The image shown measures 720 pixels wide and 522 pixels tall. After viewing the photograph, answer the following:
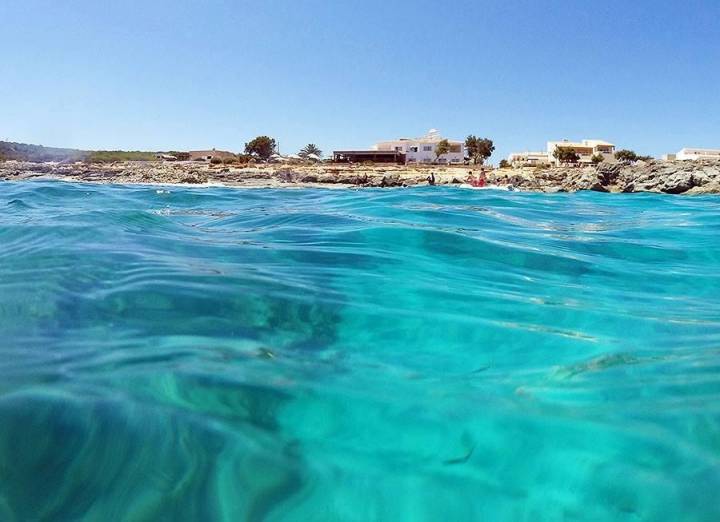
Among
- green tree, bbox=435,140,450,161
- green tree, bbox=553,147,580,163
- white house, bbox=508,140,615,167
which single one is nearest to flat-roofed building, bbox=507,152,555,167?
white house, bbox=508,140,615,167

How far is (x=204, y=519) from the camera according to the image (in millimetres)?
1161

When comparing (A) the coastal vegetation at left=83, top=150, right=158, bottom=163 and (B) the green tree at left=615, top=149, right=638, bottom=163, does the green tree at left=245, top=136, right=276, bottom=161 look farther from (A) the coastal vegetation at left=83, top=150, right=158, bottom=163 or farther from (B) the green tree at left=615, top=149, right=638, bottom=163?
(B) the green tree at left=615, top=149, right=638, bottom=163

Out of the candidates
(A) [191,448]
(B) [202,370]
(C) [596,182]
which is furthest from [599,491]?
(C) [596,182]

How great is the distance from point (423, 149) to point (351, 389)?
5248cm

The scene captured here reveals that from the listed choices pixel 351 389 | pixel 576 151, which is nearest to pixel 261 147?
pixel 576 151

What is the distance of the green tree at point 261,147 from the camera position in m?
50.1

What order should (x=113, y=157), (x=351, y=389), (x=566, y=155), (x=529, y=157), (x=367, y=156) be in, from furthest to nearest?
(x=529, y=157) < (x=367, y=156) < (x=113, y=157) < (x=566, y=155) < (x=351, y=389)

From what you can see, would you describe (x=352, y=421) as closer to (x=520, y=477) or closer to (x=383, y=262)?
(x=520, y=477)

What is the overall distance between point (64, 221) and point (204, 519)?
5.29 meters

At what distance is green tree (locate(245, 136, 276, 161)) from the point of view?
164 feet

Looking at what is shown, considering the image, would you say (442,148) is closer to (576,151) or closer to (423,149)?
(423,149)

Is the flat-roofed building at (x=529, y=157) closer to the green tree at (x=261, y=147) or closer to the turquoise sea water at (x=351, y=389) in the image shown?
the green tree at (x=261, y=147)

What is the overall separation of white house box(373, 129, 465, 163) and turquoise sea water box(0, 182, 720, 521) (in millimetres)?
48815

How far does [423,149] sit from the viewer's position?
52312mm
